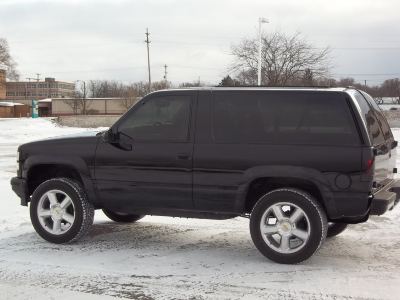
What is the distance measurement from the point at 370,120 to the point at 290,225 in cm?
137

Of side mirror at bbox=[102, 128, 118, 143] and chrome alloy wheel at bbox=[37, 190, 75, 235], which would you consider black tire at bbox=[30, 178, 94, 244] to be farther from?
side mirror at bbox=[102, 128, 118, 143]

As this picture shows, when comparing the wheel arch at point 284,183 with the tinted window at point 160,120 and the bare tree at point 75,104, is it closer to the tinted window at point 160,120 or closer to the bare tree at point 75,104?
the tinted window at point 160,120

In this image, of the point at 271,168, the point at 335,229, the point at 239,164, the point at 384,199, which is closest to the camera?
the point at 384,199

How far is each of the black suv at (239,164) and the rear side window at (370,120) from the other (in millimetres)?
22

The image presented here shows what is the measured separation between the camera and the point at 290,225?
220 inches

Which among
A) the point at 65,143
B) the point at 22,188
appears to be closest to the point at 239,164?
the point at 65,143

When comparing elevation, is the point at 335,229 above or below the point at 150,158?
below

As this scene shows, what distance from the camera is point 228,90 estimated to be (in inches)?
237

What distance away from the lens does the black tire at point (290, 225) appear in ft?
17.9

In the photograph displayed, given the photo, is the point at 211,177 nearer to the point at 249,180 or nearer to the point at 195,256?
the point at 249,180

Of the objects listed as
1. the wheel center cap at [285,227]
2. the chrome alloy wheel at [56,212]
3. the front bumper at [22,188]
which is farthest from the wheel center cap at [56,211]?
the wheel center cap at [285,227]

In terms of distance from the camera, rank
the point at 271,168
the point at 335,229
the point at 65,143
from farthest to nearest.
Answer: the point at 335,229 → the point at 65,143 → the point at 271,168

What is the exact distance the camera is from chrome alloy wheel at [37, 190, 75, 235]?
21.3ft

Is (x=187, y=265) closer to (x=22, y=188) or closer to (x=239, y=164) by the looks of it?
(x=239, y=164)
